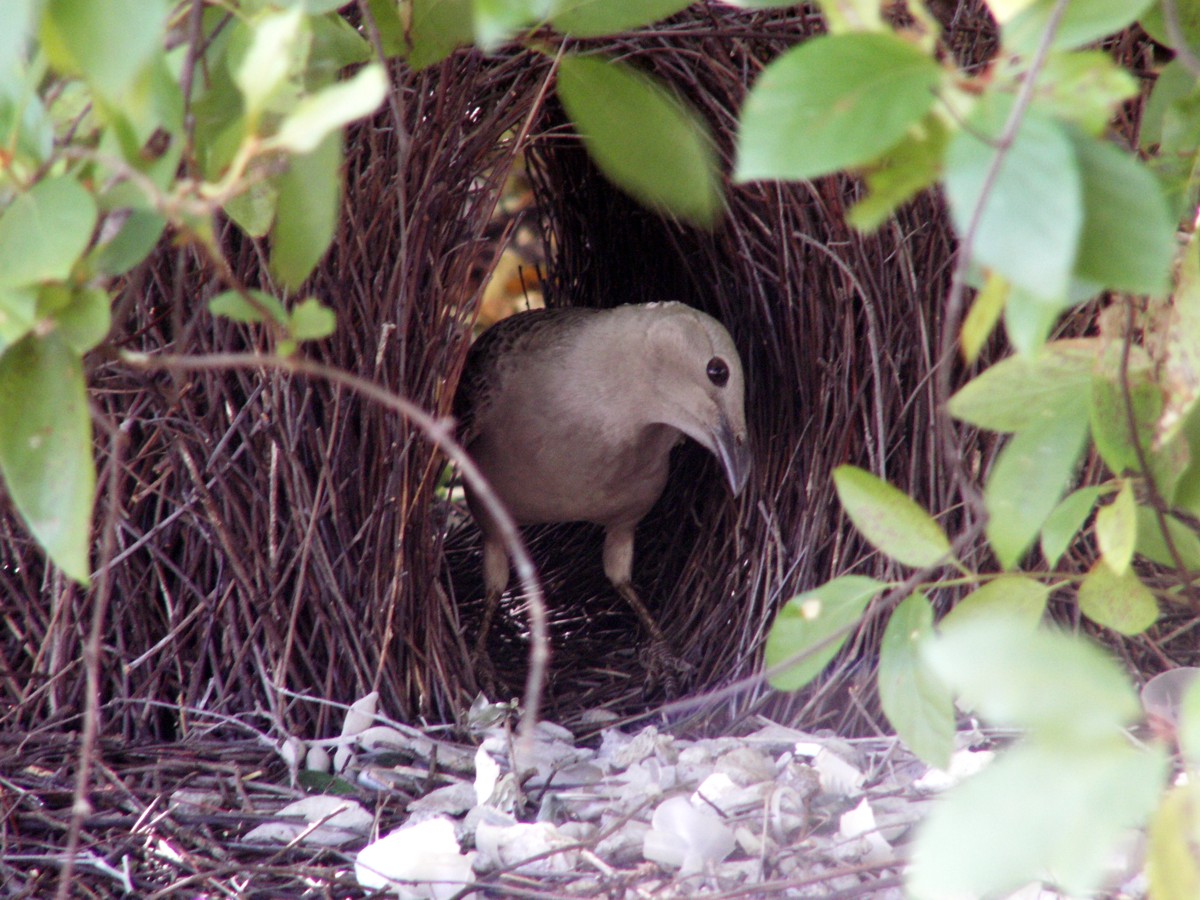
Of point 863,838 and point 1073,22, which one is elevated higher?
point 1073,22

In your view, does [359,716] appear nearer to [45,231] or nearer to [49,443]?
[49,443]

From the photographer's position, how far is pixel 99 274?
0.97 m

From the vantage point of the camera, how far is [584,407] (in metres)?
2.84

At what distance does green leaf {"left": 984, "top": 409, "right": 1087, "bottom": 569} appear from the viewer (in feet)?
3.31

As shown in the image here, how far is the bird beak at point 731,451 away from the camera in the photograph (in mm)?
2480

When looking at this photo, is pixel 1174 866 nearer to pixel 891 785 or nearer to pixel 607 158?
pixel 607 158

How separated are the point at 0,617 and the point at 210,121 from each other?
4.48 ft

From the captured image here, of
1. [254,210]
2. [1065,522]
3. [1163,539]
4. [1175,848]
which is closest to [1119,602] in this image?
[1163,539]

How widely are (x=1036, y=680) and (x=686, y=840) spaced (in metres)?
1.14

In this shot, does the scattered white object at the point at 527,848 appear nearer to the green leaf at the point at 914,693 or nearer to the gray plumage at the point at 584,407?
Result: the green leaf at the point at 914,693

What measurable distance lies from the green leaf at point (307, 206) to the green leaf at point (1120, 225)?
536 mm

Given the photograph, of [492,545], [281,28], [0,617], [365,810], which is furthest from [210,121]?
[492,545]

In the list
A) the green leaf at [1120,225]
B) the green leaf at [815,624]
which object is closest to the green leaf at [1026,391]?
the green leaf at [815,624]

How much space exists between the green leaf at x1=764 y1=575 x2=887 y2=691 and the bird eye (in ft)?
4.60
